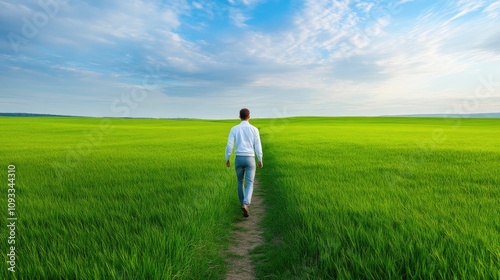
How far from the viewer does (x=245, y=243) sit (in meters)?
4.86

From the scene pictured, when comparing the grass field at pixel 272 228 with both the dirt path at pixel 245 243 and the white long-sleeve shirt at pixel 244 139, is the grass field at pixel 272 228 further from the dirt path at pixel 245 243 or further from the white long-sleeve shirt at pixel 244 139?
the white long-sleeve shirt at pixel 244 139

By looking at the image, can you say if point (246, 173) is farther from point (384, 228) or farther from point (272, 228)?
point (384, 228)

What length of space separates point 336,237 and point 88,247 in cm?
352

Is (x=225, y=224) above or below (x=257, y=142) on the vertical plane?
below

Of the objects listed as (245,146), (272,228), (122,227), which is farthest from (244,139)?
(122,227)

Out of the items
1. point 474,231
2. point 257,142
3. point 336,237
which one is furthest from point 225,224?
point 474,231

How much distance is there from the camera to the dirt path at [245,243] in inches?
154

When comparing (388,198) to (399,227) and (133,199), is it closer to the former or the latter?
(399,227)

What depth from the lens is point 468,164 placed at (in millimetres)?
10539

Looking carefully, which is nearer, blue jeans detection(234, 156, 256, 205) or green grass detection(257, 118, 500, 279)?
green grass detection(257, 118, 500, 279)

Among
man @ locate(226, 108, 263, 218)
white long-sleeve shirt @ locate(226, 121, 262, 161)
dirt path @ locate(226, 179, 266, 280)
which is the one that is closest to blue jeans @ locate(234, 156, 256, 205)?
man @ locate(226, 108, 263, 218)

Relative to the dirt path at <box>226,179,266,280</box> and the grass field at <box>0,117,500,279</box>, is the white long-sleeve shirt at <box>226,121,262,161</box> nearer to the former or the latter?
the grass field at <box>0,117,500,279</box>

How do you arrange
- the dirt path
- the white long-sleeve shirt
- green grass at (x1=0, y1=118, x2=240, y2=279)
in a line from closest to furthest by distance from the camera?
green grass at (x1=0, y1=118, x2=240, y2=279), the dirt path, the white long-sleeve shirt

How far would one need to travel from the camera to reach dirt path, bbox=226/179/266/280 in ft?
12.9
